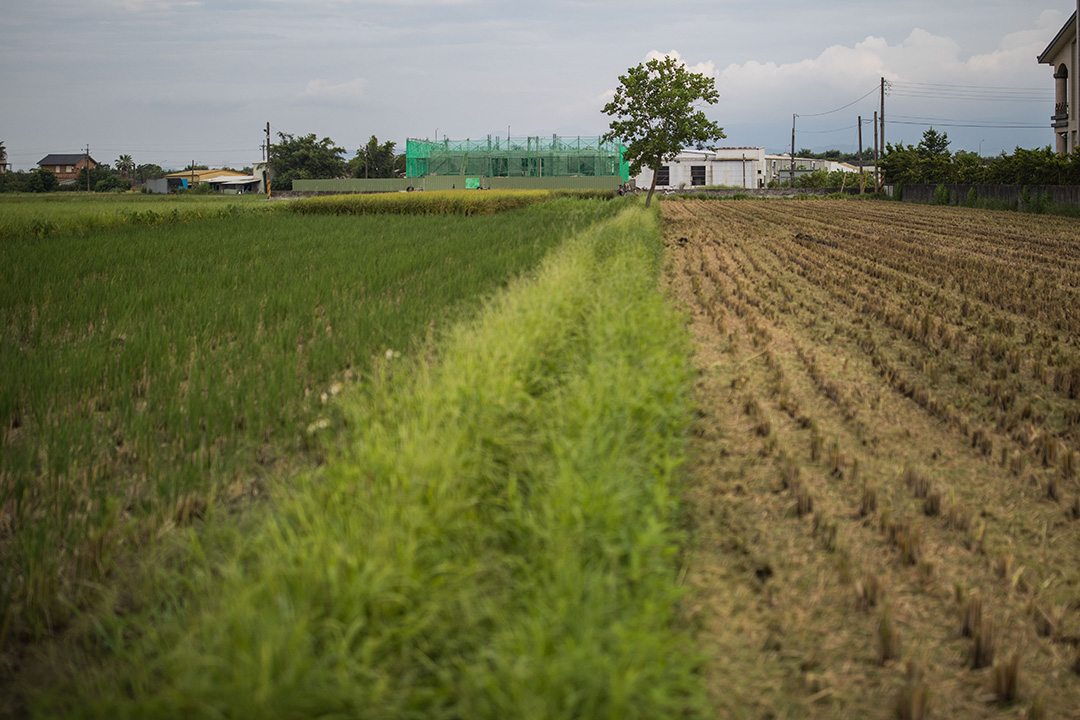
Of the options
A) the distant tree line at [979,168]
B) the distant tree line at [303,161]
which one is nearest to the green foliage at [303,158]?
the distant tree line at [303,161]

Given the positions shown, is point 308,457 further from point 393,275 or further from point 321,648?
point 393,275

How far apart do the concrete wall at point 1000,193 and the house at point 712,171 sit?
45.4 meters

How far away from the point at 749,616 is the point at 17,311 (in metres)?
Answer: 8.40

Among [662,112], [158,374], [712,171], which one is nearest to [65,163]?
[712,171]

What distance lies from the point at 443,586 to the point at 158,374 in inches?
169

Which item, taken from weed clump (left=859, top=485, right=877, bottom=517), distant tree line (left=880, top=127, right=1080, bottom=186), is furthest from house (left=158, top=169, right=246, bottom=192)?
weed clump (left=859, top=485, right=877, bottom=517)

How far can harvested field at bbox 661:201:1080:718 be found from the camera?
285 centimetres

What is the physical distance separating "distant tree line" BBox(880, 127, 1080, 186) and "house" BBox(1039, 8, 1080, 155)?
357cm

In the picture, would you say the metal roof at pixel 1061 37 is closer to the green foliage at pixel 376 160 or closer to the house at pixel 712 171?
the house at pixel 712 171

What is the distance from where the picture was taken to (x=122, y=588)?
328cm

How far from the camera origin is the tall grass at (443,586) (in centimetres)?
217

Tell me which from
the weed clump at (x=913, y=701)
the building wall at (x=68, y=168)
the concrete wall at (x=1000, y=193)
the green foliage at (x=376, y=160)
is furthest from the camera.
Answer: the building wall at (x=68, y=168)

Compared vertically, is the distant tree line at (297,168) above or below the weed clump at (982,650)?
above

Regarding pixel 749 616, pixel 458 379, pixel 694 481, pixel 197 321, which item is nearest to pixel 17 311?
pixel 197 321
